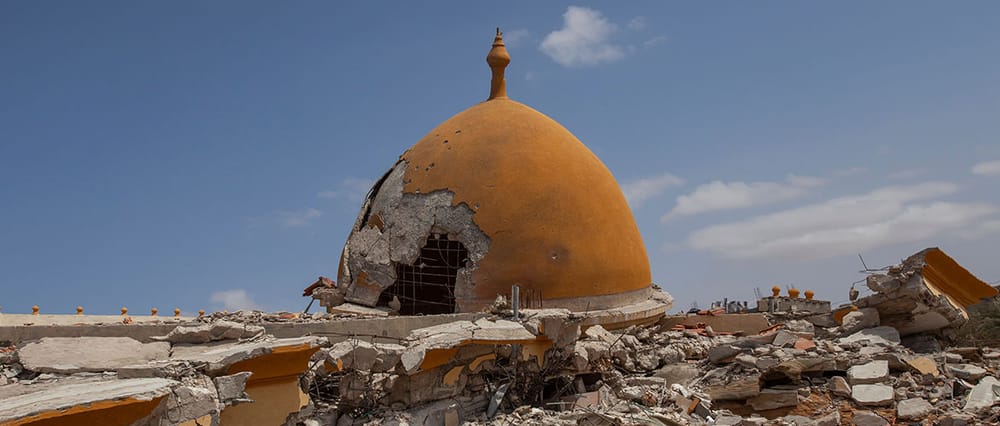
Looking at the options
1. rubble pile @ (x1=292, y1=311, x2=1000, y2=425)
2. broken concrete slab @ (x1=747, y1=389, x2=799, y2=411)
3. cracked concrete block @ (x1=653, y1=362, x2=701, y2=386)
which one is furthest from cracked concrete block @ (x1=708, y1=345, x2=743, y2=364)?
broken concrete slab @ (x1=747, y1=389, x2=799, y2=411)

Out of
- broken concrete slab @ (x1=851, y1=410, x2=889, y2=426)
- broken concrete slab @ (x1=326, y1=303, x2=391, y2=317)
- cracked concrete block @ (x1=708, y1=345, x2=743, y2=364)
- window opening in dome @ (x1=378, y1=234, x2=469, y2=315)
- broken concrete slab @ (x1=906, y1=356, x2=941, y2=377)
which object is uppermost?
window opening in dome @ (x1=378, y1=234, x2=469, y2=315)

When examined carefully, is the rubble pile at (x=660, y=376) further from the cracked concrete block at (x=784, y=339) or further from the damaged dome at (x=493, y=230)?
the damaged dome at (x=493, y=230)

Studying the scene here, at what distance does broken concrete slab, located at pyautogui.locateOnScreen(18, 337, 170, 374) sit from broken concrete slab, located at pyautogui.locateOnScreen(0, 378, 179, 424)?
0.38 meters

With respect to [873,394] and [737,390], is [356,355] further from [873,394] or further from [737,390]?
[873,394]

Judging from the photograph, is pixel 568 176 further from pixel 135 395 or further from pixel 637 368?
pixel 135 395

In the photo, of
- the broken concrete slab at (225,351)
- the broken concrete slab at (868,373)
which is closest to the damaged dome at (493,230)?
the broken concrete slab at (868,373)

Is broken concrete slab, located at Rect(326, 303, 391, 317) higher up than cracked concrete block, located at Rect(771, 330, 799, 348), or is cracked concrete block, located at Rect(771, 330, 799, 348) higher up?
broken concrete slab, located at Rect(326, 303, 391, 317)

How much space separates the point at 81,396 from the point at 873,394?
7.85 meters

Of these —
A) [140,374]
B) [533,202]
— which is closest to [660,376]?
[533,202]

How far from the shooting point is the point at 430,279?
11172 mm

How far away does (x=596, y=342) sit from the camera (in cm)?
923

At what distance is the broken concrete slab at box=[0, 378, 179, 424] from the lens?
13.2 ft

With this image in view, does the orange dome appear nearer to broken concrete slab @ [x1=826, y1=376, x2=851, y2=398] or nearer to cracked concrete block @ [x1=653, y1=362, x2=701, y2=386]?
cracked concrete block @ [x1=653, y1=362, x2=701, y2=386]

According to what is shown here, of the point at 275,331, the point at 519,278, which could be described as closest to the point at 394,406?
the point at 275,331
